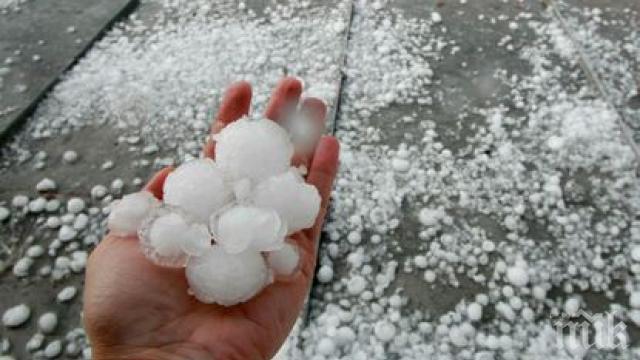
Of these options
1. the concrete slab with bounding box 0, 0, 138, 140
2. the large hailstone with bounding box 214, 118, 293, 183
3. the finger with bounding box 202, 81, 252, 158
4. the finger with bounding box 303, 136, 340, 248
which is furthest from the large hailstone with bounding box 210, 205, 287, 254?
the concrete slab with bounding box 0, 0, 138, 140

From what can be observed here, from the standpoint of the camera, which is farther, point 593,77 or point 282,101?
point 593,77

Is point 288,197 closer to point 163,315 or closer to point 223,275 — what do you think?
point 223,275

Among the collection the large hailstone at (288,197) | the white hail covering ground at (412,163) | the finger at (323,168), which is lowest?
the white hail covering ground at (412,163)

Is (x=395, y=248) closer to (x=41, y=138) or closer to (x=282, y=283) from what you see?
(x=282, y=283)

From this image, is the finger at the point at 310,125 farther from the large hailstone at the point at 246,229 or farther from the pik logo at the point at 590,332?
the pik logo at the point at 590,332

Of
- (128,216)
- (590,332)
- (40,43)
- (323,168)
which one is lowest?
(590,332)

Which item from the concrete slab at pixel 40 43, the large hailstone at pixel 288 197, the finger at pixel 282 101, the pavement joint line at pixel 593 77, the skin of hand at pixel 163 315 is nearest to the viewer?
the skin of hand at pixel 163 315

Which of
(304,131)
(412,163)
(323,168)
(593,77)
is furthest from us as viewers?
A: (593,77)

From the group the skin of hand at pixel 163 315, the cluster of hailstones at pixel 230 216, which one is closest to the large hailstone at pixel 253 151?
the cluster of hailstones at pixel 230 216

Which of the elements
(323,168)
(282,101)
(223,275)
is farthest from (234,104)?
(223,275)
